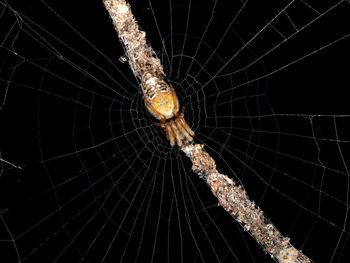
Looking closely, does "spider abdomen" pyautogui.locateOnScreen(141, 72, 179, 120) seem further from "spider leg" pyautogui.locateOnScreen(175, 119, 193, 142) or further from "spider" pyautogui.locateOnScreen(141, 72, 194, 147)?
"spider leg" pyautogui.locateOnScreen(175, 119, 193, 142)

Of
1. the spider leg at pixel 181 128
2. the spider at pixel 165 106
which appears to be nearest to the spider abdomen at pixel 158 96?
the spider at pixel 165 106

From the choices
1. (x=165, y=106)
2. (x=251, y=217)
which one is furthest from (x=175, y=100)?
(x=251, y=217)

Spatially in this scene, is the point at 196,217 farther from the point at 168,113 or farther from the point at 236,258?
the point at 168,113

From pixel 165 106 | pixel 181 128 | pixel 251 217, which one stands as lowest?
pixel 251 217

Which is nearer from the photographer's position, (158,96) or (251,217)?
(251,217)

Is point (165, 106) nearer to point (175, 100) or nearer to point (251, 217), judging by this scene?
point (175, 100)

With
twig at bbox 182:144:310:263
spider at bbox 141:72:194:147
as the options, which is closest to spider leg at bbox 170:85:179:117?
spider at bbox 141:72:194:147

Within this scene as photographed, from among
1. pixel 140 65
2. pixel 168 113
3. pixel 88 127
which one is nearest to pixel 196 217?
pixel 168 113

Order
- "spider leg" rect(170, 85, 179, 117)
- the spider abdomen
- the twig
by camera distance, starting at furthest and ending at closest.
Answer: "spider leg" rect(170, 85, 179, 117), the spider abdomen, the twig
